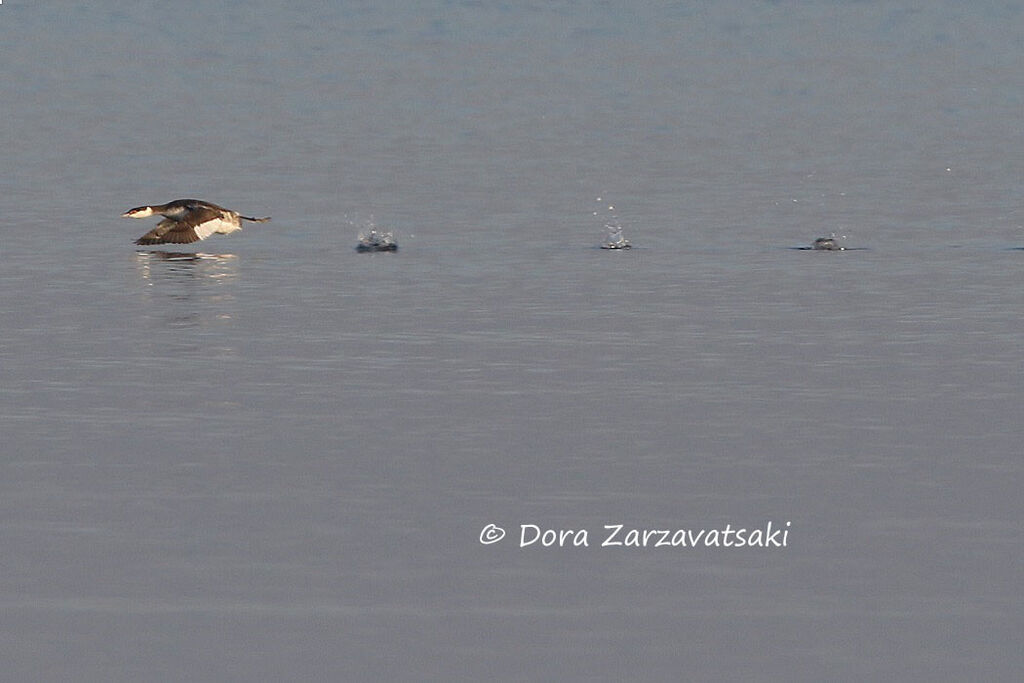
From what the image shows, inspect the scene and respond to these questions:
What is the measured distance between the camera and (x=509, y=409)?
73.2 ft

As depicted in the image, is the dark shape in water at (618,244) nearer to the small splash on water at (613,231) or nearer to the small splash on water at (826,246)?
the small splash on water at (613,231)

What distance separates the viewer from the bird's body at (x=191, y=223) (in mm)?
36312

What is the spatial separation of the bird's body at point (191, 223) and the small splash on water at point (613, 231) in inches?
202

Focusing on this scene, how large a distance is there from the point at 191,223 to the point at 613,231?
5806mm

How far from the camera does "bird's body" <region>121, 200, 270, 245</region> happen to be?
3631 cm

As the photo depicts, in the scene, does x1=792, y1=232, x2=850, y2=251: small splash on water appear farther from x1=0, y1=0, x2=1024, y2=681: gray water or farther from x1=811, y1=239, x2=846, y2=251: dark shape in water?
x1=0, y1=0, x2=1024, y2=681: gray water

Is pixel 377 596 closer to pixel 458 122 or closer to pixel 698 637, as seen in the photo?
pixel 698 637

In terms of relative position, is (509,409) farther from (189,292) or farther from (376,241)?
(376,241)

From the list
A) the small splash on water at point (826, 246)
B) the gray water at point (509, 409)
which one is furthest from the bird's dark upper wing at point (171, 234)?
the small splash on water at point (826, 246)

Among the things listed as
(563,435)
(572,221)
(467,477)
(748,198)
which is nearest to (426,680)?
(467,477)

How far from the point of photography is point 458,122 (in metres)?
59.4

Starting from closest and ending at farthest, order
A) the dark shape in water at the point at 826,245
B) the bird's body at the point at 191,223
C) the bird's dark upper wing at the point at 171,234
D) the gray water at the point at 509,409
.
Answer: the gray water at the point at 509,409, the dark shape in water at the point at 826,245, the bird's dark upper wing at the point at 171,234, the bird's body at the point at 191,223

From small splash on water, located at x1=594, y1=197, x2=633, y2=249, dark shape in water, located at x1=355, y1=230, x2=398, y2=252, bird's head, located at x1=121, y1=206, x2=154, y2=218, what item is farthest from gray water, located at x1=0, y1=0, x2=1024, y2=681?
bird's head, located at x1=121, y1=206, x2=154, y2=218

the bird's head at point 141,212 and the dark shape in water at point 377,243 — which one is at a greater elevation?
the bird's head at point 141,212
